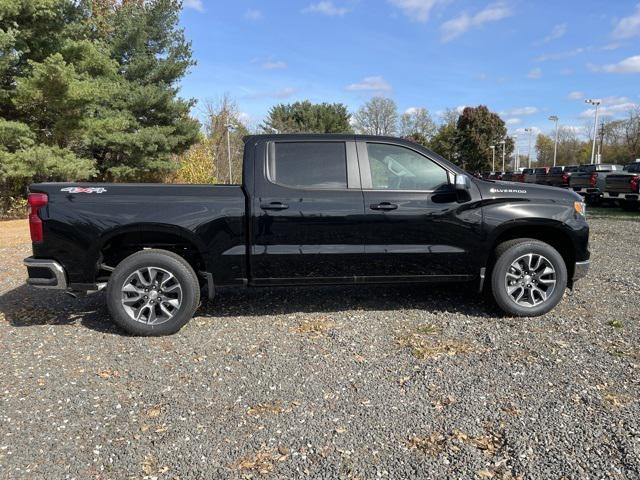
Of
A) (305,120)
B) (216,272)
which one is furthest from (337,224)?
(305,120)

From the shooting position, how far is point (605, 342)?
13.6ft

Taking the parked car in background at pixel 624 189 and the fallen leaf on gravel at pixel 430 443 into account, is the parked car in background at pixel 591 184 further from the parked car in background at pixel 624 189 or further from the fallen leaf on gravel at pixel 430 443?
the fallen leaf on gravel at pixel 430 443

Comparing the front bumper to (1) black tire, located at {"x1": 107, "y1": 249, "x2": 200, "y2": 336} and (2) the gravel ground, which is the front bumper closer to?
(2) the gravel ground

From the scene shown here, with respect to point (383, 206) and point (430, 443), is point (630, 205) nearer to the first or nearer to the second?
point (383, 206)

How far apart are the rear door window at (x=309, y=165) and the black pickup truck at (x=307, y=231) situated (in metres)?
0.01

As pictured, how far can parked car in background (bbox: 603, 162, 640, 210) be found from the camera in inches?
611

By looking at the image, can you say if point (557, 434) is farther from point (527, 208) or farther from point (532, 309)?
point (527, 208)

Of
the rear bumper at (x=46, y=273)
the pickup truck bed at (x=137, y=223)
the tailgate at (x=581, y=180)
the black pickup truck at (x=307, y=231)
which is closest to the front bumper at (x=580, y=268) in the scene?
the black pickup truck at (x=307, y=231)

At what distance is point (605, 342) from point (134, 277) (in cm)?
423

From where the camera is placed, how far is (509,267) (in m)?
4.72

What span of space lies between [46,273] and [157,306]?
1.01 metres

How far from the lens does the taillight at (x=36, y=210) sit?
4207 millimetres

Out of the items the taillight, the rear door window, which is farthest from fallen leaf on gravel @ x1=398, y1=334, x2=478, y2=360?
the taillight

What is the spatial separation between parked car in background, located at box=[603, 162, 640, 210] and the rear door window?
1473 cm
